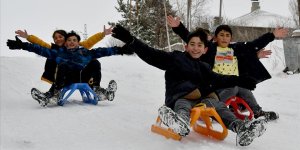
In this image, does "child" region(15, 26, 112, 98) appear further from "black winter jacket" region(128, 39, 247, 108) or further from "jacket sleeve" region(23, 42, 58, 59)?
"black winter jacket" region(128, 39, 247, 108)

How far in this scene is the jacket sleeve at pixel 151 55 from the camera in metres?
3.38

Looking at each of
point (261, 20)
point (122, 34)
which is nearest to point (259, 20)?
point (261, 20)

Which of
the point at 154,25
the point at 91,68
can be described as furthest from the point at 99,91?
the point at 154,25

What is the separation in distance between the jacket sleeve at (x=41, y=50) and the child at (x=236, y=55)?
1862mm

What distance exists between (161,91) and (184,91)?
15.0 feet

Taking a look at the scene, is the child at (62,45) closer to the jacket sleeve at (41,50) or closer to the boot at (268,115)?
the jacket sleeve at (41,50)

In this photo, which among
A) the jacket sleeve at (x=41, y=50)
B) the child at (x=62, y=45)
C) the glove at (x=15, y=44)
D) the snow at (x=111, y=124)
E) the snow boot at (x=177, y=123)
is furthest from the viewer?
the child at (x=62, y=45)

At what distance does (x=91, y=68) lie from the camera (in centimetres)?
599

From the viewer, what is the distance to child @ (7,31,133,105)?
18.6 ft

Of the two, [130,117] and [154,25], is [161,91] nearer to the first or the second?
[130,117]

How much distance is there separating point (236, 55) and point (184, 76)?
148cm

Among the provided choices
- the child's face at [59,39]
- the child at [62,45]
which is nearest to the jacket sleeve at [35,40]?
the child at [62,45]

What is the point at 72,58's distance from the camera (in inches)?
228

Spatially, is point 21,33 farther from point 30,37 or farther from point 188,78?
point 188,78
